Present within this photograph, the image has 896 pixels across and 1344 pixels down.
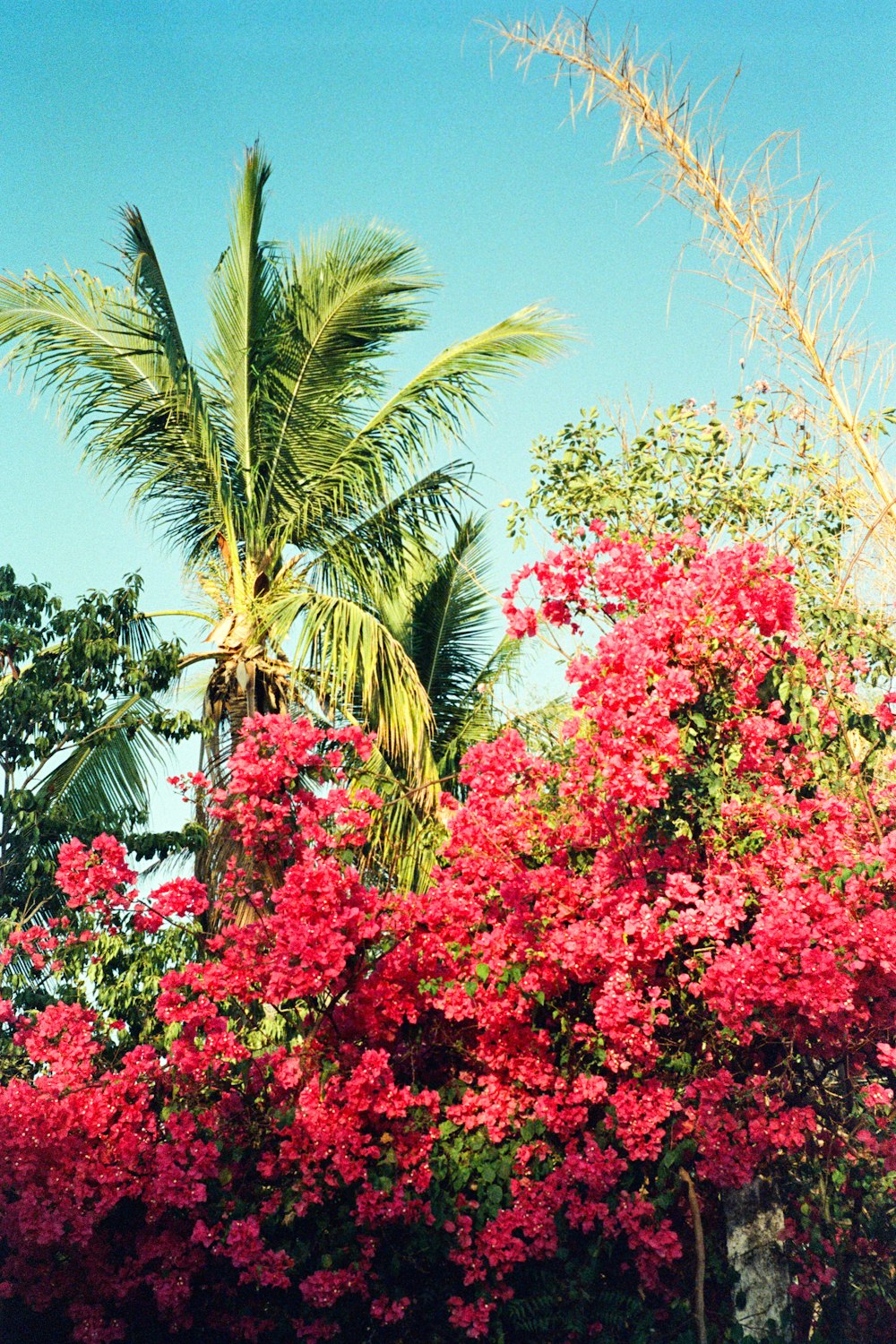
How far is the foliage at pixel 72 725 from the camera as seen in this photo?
729cm

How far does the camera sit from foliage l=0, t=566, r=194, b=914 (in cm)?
729

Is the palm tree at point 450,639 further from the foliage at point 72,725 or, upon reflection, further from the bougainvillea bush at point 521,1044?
the bougainvillea bush at point 521,1044

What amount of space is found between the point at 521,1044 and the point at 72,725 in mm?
4328

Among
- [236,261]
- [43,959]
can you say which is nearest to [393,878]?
[43,959]

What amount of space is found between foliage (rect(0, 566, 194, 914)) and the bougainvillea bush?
78.4 inches

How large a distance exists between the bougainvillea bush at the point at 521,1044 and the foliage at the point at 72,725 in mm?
1991

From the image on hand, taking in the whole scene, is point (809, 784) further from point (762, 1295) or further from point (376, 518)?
point (376, 518)

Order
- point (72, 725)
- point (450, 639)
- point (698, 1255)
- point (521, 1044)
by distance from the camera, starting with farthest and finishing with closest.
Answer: point (450, 639) < point (72, 725) < point (521, 1044) < point (698, 1255)

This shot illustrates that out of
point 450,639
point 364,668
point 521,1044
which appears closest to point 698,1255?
point 521,1044

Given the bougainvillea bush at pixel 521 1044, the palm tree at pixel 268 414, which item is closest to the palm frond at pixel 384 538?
the palm tree at pixel 268 414

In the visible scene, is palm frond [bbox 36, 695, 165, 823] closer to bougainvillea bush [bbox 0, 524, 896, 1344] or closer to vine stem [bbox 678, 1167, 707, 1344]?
bougainvillea bush [bbox 0, 524, 896, 1344]

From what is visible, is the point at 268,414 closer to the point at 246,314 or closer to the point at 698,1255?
the point at 246,314

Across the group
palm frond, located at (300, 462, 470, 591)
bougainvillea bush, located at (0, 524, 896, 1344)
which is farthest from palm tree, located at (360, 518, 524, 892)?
bougainvillea bush, located at (0, 524, 896, 1344)

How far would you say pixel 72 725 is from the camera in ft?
25.4
